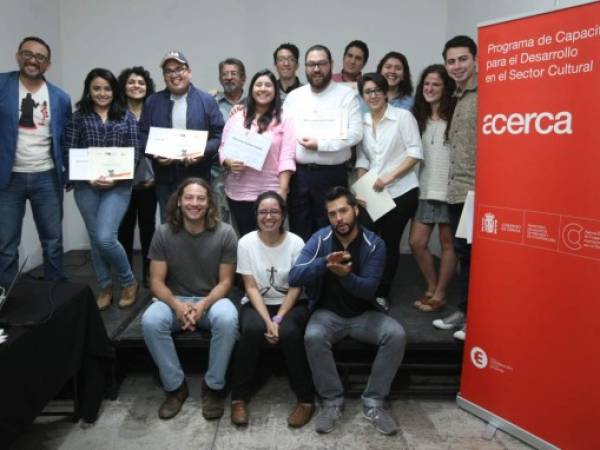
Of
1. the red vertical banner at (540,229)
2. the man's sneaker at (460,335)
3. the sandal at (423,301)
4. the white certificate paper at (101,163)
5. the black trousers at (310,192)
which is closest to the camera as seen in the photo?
the red vertical banner at (540,229)

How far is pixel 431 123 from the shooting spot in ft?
10.0

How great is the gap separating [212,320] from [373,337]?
2.59 ft

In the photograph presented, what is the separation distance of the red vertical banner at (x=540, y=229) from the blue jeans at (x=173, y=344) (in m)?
1.18

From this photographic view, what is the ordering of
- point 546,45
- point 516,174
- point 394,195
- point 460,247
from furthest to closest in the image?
point 394,195, point 460,247, point 516,174, point 546,45

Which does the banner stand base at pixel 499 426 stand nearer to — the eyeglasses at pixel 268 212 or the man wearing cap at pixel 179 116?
the eyeglasses at pixel 268 212

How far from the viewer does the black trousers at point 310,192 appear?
3066 millimetres

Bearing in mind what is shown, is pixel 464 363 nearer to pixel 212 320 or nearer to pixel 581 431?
pixel 581 431

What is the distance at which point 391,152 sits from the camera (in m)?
3.01

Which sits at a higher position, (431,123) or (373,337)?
(431,123)

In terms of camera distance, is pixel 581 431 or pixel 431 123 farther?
pixel 431 123

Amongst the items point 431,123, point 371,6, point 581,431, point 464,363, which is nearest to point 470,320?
point 464,363

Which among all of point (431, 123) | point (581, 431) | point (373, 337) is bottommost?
point (581, 431)

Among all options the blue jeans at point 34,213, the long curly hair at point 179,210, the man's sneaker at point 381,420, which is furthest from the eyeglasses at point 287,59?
the man's sneaker at point 381,420

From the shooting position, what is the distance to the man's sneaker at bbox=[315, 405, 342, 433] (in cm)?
245
